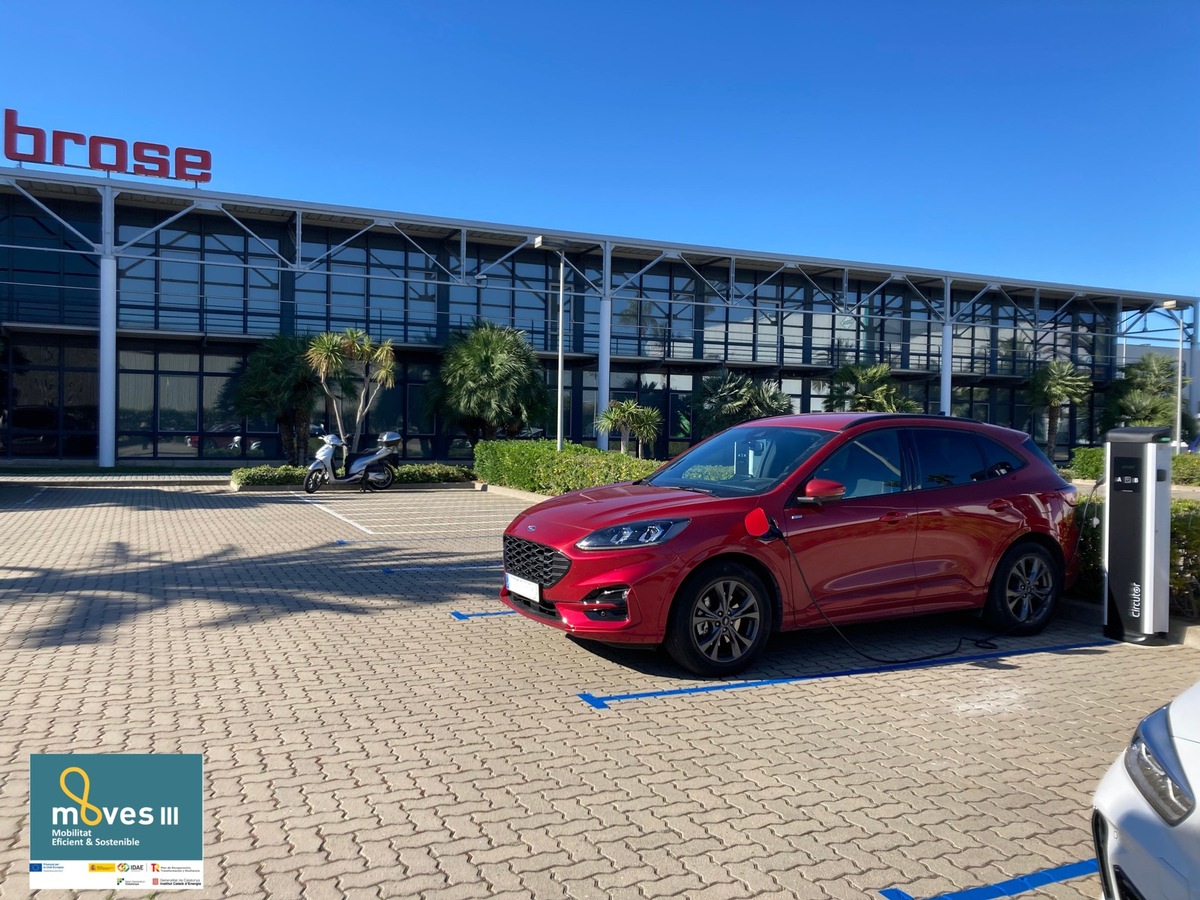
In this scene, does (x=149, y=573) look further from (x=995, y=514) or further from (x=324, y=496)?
(x=324, y=496)

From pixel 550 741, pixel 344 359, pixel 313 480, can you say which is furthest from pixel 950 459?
pixel 344 359

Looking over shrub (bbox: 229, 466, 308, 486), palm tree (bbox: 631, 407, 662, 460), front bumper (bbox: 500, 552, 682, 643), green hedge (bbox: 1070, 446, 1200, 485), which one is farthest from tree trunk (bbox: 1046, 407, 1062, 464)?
front bumper (bbox: 500, 552, 682, 643)

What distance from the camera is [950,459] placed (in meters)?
6.96

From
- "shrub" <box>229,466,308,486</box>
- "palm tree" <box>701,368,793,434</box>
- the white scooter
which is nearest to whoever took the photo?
the white scooter

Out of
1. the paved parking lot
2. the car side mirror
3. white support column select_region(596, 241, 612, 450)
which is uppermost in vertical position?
white support column select_region(596, 241, 612, 450)

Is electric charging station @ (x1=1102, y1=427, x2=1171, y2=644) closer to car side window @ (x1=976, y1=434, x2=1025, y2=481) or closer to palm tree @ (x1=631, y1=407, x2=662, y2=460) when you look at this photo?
car side window @ (x1=976, y1=434, x2=1025, y2=481)

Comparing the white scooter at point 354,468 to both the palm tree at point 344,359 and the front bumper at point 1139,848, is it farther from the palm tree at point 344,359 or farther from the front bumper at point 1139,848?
the front bumper at point 1139,848

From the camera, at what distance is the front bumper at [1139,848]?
243 cm

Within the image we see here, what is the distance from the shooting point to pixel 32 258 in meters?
26.2

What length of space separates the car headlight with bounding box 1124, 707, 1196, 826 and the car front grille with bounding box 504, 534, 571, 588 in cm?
333

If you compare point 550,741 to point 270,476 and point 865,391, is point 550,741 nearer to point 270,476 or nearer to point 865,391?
point 270,476

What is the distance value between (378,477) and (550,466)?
5.01 m

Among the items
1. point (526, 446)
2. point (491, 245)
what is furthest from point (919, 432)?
point (491, 245)

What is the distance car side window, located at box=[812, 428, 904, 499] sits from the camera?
6414 mm
